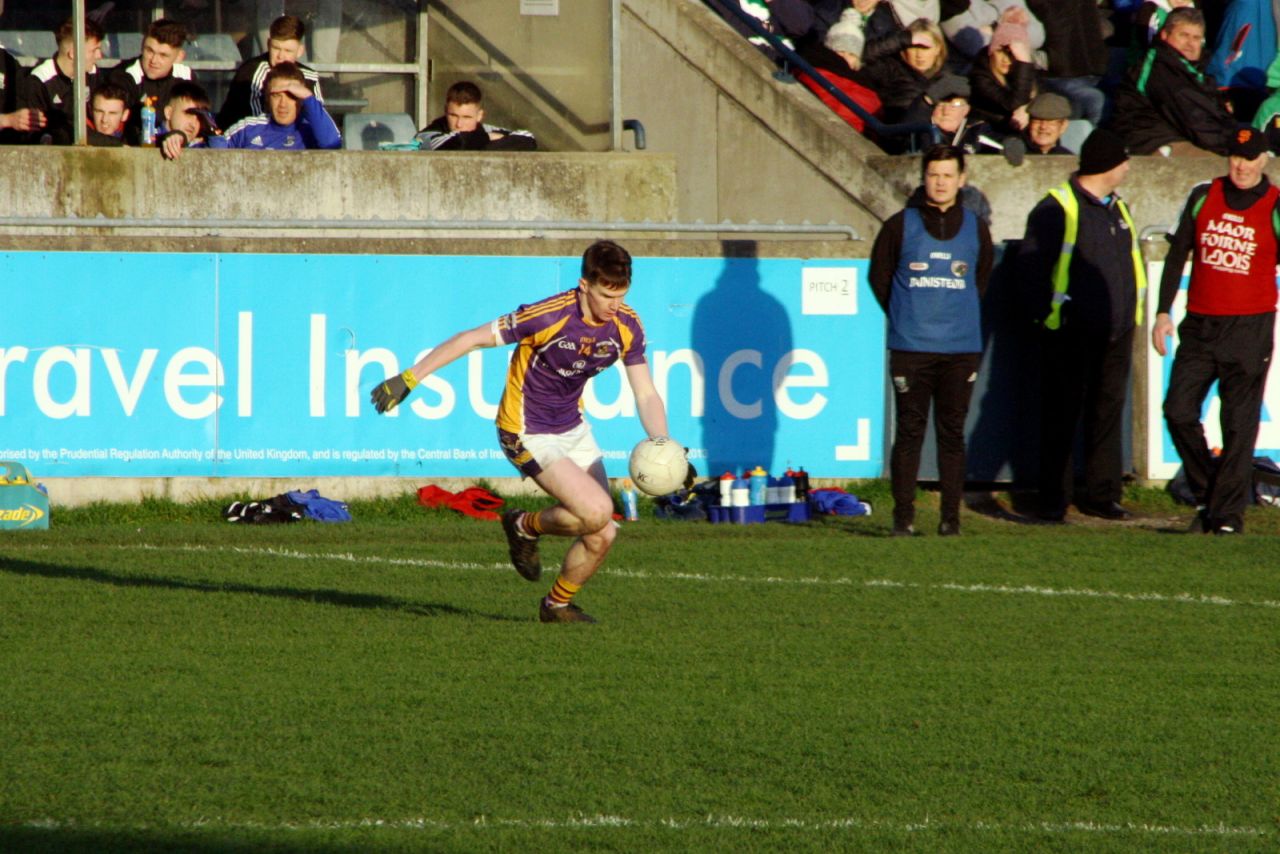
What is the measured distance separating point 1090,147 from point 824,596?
4539 mm

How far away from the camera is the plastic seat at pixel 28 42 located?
17.7 meters

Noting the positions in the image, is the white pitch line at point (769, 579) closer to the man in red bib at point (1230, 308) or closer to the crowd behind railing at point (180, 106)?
the man in red bib at point (1230, 308)

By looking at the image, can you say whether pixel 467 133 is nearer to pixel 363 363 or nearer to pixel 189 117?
pixel 189 117

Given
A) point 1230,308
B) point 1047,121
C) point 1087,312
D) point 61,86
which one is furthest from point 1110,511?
point 61,86

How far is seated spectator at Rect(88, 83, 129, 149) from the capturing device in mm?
15195

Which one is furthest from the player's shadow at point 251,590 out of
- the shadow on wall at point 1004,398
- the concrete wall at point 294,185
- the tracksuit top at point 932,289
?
the shadow on wall at point 1004,398

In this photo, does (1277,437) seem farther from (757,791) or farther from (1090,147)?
(757,791)

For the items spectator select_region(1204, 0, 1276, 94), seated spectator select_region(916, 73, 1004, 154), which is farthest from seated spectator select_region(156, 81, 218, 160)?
spectator select_region(1204, 0, 1276, 94)

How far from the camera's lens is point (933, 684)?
24.2 ft

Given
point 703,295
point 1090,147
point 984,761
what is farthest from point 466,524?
point 984,761

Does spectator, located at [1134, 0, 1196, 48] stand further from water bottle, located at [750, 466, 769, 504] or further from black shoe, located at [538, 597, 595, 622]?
black shoe, located at [538, 597, 595, 622]

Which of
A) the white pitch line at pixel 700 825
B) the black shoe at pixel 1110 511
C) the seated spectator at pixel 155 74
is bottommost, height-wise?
the white pitch line at pixel 700 825

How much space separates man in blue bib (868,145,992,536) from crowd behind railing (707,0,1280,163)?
11.6 feet

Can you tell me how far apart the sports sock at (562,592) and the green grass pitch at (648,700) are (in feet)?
0.58
